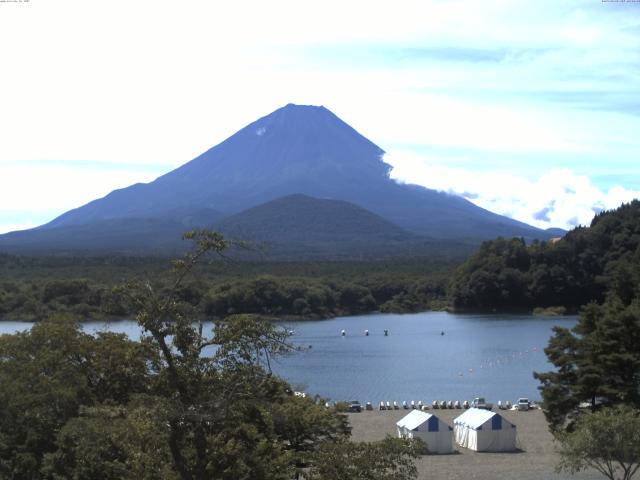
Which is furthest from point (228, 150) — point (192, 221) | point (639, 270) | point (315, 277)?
point (639, 270)

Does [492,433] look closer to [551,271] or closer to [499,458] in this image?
[499,458]

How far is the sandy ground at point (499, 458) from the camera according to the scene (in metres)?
15.0

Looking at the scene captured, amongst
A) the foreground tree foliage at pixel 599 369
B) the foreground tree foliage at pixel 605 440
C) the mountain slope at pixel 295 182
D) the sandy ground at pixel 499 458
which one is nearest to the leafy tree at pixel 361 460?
the foreground tree foliage at pixel 605 440

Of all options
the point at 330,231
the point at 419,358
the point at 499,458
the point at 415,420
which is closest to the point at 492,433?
the point at 499,458

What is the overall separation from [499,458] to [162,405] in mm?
11096

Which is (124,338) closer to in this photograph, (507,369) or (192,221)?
(507,369)

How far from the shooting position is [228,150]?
14025 cm

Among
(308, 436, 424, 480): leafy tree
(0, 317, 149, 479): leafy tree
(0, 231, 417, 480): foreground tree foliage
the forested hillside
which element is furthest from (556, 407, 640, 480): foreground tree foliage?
the forested hillside

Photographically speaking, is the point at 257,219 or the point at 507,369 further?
the point at 257,219

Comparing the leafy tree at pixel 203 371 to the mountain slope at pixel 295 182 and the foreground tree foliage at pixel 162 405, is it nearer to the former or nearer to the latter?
the foreground tree foliage at pixel 162 405

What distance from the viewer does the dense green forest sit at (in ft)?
160

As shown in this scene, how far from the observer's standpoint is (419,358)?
34.8 metres

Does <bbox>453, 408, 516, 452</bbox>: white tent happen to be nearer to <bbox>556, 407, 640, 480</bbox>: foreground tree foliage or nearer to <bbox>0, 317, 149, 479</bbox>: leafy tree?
<bbox>556, 407, 640, 480</bbox>: foreground tree foliage

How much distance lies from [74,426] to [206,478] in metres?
2.70
